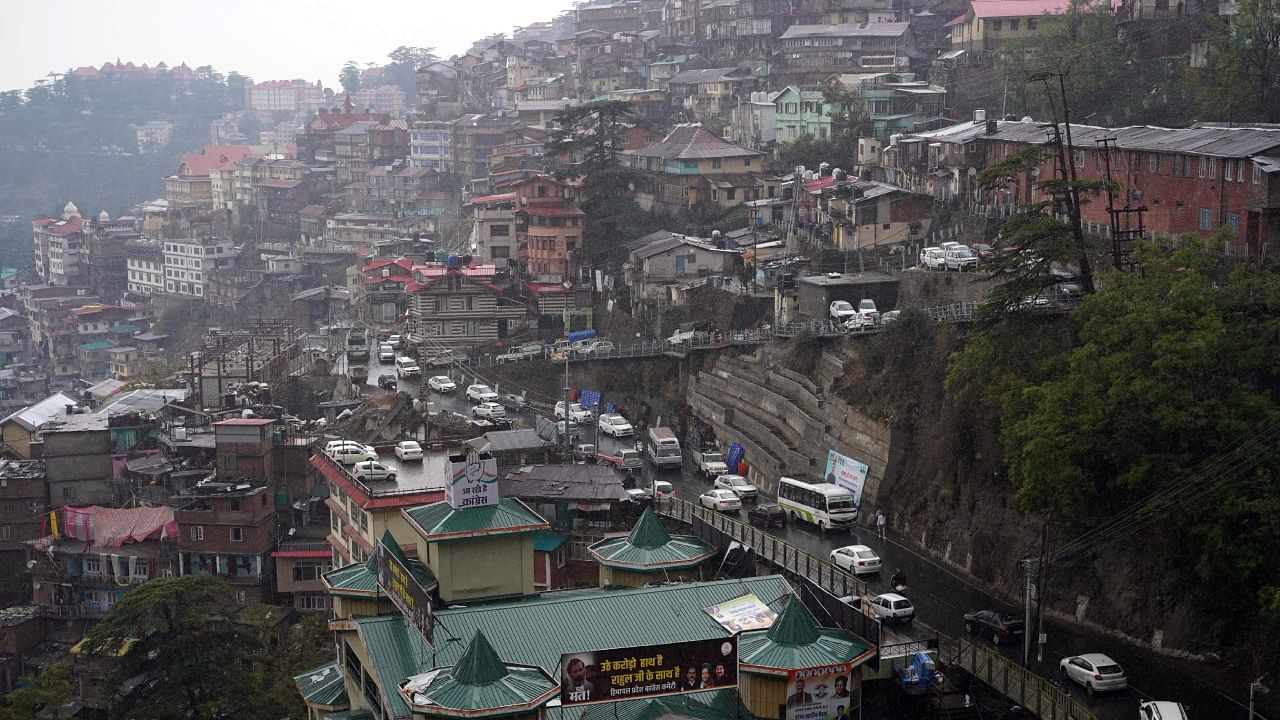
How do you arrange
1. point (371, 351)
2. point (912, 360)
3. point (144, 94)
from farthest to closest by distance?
point (144, 94) < point (371, 351) < point (912, 360)

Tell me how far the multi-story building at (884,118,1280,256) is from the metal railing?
11.8 meters

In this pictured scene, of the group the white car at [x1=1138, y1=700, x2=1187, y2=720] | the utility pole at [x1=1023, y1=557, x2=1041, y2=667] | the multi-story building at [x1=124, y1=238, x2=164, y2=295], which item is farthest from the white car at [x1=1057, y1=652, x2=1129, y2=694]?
the multi-story building at [x1=124, y1=238, x2=164, y2=295]

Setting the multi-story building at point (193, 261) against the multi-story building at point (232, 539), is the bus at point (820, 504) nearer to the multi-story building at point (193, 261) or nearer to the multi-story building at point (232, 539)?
the multi-story building at point (232, 539)

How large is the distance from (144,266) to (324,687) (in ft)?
294

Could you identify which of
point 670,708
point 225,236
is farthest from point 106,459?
point 225,236

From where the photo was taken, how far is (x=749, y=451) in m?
46.0

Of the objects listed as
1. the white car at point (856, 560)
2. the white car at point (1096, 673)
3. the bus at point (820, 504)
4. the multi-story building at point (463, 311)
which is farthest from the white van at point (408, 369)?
the white car at point (1096, 673)

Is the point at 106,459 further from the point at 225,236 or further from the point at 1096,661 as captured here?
the point at 225,236

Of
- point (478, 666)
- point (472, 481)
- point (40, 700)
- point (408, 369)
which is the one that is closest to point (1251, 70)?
point (408, 369)

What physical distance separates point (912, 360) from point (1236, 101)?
53.1ft

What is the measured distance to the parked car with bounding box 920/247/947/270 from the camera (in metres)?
46.7

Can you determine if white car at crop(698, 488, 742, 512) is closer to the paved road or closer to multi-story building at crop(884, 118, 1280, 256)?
the paved road

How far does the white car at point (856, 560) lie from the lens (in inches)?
1308

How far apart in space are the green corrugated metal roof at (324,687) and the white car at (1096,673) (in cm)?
1365
